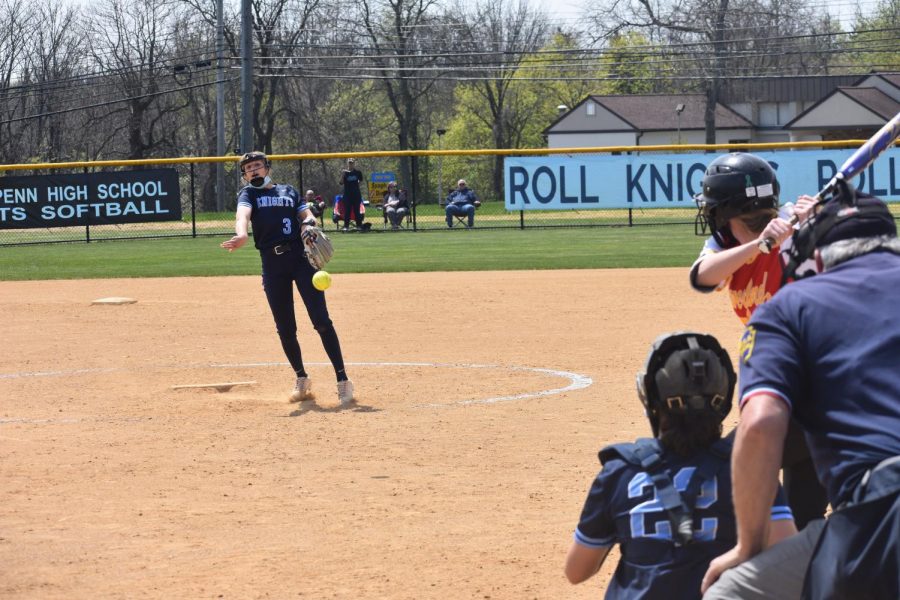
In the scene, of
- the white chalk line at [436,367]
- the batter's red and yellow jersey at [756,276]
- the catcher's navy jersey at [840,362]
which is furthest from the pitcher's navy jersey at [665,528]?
the white chalk line at [436,367]

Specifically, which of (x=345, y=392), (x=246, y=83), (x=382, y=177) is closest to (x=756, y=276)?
(x=345, y=392)

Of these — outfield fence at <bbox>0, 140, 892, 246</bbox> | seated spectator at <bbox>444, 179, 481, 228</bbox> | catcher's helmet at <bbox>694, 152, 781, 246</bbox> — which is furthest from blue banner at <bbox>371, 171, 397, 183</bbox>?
catcher's helmet at <bbox>694, 152, 781, 246</bbox>

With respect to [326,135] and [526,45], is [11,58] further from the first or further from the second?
[526,45]

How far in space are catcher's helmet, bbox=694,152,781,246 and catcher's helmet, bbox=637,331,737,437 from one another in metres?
1.82

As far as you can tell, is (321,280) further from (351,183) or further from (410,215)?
(410,215)

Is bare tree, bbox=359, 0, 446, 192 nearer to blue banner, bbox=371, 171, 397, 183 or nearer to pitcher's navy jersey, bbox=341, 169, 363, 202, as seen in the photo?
blue banner, bbox=371, 171, 397, 183

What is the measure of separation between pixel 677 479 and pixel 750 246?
1873 mm

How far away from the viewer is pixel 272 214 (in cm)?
988

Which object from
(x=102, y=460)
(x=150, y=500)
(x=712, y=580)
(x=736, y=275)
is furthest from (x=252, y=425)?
(x=712, y=580)

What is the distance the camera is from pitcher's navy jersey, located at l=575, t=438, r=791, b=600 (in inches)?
122

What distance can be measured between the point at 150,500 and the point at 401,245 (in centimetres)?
2031

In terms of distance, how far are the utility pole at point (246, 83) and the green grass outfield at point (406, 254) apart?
976 centimetres

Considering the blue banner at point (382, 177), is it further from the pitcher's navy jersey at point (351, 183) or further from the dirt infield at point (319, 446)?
the dirt infield at point (319, 446)

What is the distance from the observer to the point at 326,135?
218ft
